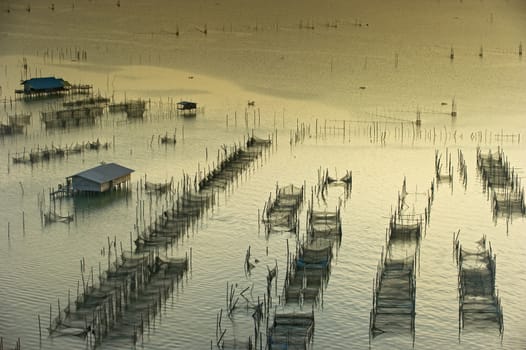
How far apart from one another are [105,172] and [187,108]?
6.34 m

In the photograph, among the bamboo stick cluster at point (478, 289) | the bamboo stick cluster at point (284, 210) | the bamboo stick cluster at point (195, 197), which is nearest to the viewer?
the bamboo stick cluster at point (478, 289)

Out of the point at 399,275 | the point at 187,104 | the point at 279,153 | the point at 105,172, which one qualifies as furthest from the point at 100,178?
the point at 187,104

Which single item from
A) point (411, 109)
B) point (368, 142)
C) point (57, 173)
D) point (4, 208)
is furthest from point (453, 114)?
point (4, 208)

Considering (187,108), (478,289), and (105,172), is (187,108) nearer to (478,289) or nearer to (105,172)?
(105,172)

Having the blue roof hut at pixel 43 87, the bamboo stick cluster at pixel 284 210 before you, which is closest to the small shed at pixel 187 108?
the blue roof hut at pixel 43 87

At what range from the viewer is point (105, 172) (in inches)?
736

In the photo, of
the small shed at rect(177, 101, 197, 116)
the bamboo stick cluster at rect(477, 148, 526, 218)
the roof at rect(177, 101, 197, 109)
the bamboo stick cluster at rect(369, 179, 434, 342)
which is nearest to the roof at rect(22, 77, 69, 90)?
the small shed at rect(177, 101, 197, 116)

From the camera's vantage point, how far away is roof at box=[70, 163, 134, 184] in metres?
18.4

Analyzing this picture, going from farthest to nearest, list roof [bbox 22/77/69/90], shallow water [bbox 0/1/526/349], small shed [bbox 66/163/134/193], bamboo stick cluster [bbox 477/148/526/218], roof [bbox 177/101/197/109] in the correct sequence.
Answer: roof [bbox 22/77/69/90] → roof [bbox 177/101/197/109] → small shed [bbox 66/163/134/193] → bamboo stick cluster [bbox 477/148/526/218] → shallow water [bbox 0/1/526/349]

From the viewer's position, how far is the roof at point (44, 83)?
25.9 meters

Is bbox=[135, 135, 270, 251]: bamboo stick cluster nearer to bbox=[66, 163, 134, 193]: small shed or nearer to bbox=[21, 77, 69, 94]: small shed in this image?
bbox=[66, 163, 134, 193]: small shed

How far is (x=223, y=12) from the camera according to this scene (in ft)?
142

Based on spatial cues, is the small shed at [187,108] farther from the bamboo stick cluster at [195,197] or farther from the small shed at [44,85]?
the bamboo stick cluster at [195,197]

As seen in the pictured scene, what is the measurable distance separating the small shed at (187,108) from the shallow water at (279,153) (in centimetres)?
31
